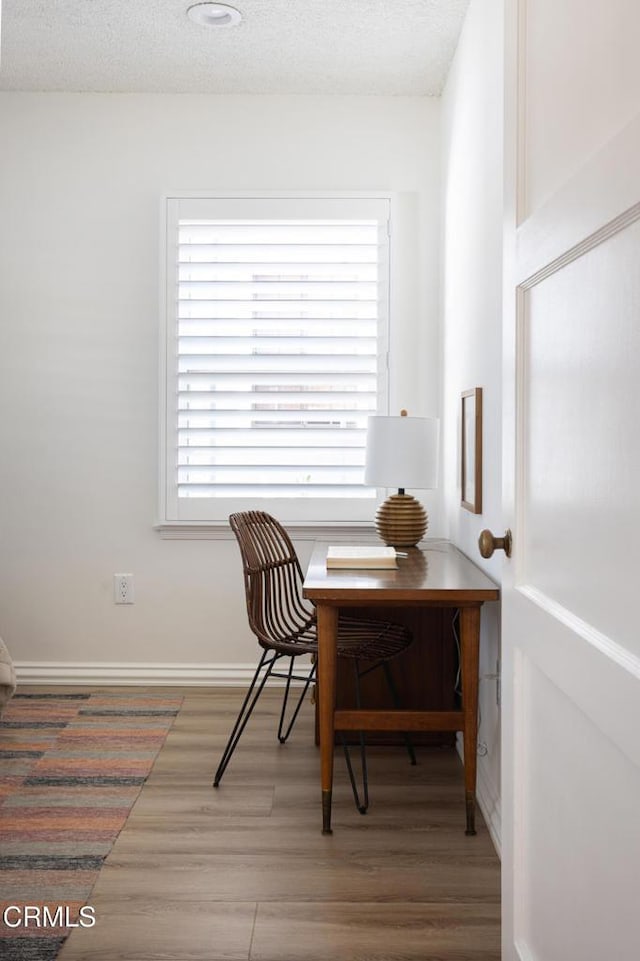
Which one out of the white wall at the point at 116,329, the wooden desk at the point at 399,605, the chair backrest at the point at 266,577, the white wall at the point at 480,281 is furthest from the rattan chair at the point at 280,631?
the white wall at the point at 116,329

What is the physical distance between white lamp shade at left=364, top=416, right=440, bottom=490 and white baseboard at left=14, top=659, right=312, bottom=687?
120cm

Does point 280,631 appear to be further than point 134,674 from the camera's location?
No

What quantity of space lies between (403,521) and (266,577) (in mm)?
658

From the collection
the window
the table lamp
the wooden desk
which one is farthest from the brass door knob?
the window

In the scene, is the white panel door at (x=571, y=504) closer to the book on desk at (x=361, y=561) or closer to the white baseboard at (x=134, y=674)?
the book on desk at (x=361, y=561)

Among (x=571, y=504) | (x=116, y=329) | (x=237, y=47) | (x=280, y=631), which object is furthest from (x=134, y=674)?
(x=571, y=504)

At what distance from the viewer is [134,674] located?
420 centimetres

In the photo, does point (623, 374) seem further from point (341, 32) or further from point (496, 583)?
point (341, 32)

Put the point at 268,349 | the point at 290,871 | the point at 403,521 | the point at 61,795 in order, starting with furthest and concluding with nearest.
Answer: the point at 268,349 → the point at 403,521 → the point at 61,795 → the point at 290,871

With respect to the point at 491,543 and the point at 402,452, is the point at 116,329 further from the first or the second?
the point at 491,543

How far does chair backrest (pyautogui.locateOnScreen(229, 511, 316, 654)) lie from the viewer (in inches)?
119

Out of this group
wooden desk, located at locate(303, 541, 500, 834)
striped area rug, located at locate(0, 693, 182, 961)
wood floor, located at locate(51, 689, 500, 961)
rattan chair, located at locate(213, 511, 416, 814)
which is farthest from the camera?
rattan chair, located at locate(213, 511, 416, 814)

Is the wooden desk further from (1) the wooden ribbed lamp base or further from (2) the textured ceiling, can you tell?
(2) the textured ceiling

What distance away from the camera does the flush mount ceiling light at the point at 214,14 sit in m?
3.32
